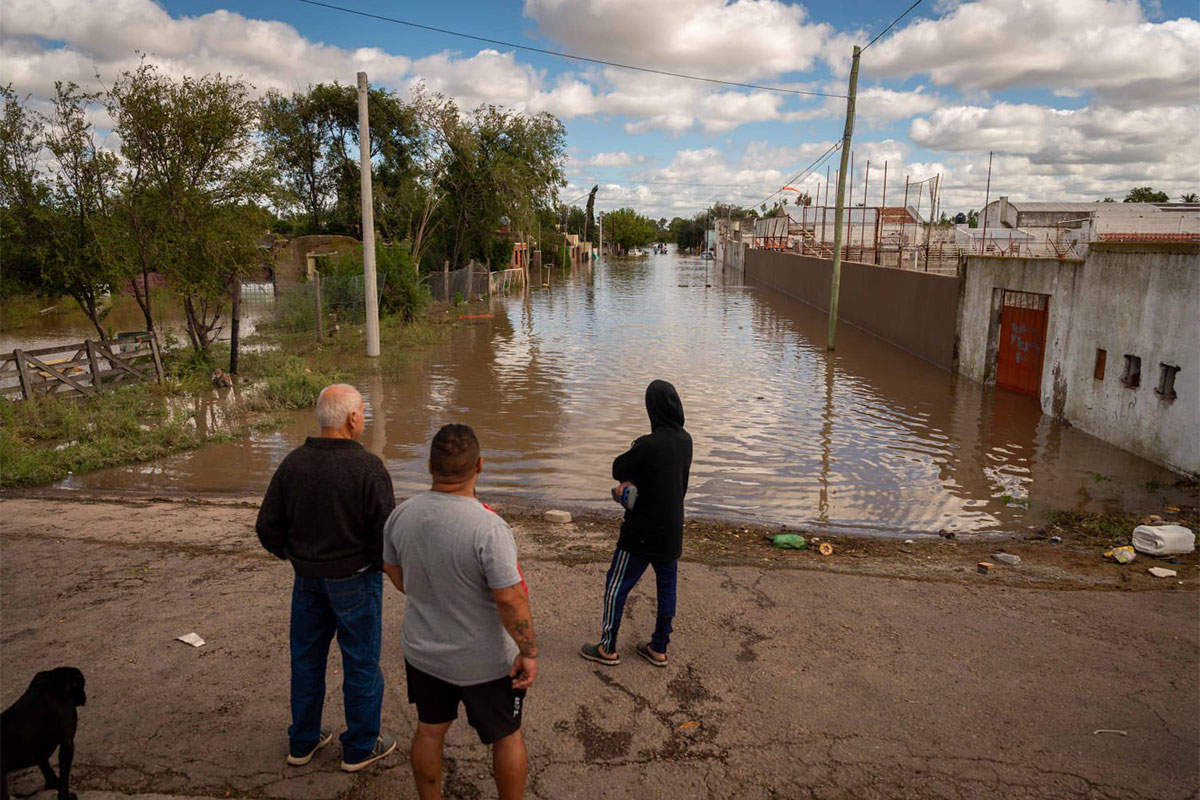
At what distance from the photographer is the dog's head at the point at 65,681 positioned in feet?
10.5

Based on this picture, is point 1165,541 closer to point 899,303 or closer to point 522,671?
point 522,671

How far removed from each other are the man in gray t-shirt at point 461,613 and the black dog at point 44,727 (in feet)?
4.75

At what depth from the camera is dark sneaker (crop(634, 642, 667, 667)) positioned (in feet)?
14.8

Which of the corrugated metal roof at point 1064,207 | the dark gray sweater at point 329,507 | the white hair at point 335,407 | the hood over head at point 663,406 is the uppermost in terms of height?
the corrugated metal roof at point 1064,207

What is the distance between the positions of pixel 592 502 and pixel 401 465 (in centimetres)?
296

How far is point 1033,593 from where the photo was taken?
576cm

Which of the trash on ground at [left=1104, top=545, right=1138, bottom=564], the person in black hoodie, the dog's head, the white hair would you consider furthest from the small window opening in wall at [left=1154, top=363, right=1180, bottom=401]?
the dog's head

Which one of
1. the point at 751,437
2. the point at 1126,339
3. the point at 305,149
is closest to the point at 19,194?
the point at 751,437

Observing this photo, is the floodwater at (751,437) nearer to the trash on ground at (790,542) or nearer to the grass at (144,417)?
the grass at (144,417)

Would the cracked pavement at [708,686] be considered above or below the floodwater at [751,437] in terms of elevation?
above

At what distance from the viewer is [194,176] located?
14.5 m

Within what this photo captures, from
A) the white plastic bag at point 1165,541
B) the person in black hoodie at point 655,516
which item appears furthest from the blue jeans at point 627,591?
the white plastic bag at point 1165,541

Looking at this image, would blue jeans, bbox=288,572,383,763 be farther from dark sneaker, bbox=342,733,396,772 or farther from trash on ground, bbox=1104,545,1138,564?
trash on ground, bbox=1104,545,1138,564

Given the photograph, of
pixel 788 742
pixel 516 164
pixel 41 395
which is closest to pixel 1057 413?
pixel 788 742
